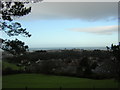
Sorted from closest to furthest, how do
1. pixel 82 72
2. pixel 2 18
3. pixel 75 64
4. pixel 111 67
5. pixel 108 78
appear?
pixel 2 18
pixel 111 67
pixel 108 78
pixel 75 64
pixel 82 72

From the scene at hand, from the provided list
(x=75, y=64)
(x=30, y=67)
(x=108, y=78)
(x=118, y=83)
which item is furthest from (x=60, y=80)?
(x=118, y=83)

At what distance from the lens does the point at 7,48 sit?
43.3ft

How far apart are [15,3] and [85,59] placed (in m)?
10.3

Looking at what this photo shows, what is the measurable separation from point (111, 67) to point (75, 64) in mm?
7144

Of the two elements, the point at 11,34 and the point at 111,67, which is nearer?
the point at 11,34

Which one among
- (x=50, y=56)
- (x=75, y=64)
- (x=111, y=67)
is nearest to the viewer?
(x=111, y=67)

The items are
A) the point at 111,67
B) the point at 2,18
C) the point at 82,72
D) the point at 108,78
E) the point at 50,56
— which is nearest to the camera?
the point at 2,18

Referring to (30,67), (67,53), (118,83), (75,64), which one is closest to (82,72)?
(75,64)

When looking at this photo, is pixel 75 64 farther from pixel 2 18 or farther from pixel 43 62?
pixel 2 18

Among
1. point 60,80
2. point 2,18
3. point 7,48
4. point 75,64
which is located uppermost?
point 2,18

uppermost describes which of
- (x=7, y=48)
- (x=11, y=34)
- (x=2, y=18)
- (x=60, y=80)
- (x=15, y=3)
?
(x=15, y=3)

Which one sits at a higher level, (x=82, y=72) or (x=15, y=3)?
(x=15, y=3)

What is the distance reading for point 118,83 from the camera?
16188 mm

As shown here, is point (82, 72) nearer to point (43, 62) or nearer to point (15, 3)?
point (43, 62)
